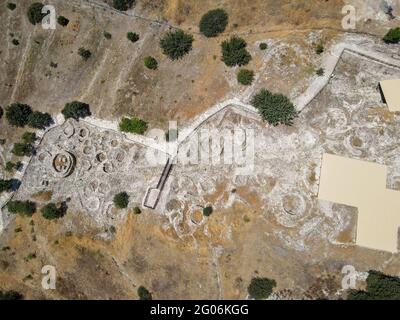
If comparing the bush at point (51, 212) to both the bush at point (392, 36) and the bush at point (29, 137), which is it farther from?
the bush at point (392, 36)

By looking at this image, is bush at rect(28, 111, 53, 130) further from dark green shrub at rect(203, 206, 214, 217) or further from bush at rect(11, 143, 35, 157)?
dark green shrub at rect(203, 206, 214, 217)

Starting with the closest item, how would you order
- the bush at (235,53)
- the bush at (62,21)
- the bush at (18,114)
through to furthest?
the bush at (235,53)
the bush at (18,114)
the bush at (62,21)

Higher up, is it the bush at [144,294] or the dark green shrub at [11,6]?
the dark green shrub at [11,6]

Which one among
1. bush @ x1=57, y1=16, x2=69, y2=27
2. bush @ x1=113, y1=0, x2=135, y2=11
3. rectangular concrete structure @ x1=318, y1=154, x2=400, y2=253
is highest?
bush @ x1=113, y1=0, x2=135, y2=11

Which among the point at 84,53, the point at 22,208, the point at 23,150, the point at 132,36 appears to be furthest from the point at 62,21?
the point at 22,208

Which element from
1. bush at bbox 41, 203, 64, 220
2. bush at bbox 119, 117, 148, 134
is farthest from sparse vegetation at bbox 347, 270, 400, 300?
bush at bbox 41, 203, 64, 220

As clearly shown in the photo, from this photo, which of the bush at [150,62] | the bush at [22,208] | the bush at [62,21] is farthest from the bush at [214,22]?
the bush at [22,208]
